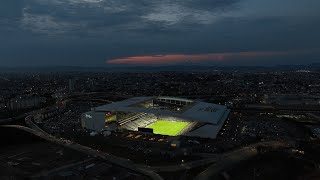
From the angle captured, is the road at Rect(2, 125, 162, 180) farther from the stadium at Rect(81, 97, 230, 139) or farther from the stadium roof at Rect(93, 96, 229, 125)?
the stadium roof at Rect(93, 96, 229, 125)

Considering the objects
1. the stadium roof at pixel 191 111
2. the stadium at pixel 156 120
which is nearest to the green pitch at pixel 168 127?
the stadium at pixel 156 120

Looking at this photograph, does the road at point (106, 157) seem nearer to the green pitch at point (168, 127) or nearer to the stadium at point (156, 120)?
the stadium at point (156, 120)

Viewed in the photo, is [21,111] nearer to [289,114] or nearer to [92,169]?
[92,169]

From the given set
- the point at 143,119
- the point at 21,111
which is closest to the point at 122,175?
the point at 143,119

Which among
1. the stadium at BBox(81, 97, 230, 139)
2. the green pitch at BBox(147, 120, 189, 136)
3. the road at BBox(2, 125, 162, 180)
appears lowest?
the road at BBox(2, 125, 162, 180)

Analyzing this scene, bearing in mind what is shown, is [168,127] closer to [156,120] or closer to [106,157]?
[156,120]

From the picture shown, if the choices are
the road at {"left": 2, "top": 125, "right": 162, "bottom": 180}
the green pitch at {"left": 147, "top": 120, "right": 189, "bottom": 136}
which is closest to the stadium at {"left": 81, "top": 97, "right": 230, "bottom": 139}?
the green pitch at {"left": 147, "top": 120, "right": 189, "bottom": 136}

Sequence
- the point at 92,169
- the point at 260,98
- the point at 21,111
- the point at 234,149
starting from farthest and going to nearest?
the point at 260,98, the point at 21,111, the point at 234,149, the point at 92,169
